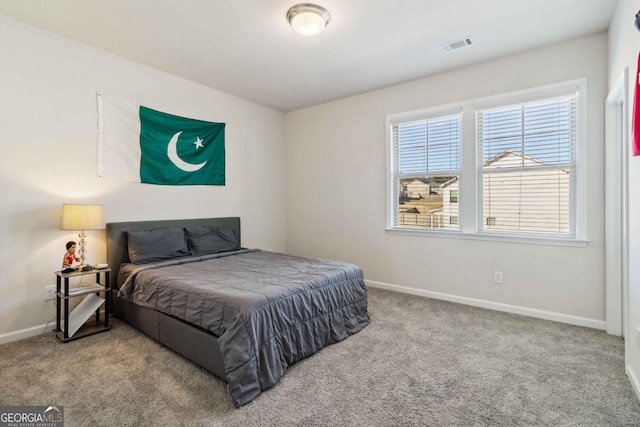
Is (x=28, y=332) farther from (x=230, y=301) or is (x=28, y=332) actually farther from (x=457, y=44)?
(x=457, y=44)

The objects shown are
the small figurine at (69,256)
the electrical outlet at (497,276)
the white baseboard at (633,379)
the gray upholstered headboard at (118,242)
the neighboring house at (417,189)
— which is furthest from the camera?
the neighboring house at (417,189)

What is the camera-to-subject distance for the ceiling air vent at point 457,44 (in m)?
2.92

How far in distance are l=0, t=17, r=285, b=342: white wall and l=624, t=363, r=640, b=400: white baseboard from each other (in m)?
4.18

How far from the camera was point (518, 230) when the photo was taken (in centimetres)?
326

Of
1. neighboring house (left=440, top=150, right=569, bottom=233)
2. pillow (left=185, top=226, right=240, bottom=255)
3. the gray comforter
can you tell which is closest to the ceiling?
neighboring house (left=440, top=150, right=569, bottom=233)

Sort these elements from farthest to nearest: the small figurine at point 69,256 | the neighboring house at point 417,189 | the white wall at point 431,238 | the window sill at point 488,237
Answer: the neighboring house at point 417,189 → the window sill at point 488,237 → the white wall at point 431,238 → the small figurine at point 69,256

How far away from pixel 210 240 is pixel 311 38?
8.02ft

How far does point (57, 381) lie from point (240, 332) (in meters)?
1.27

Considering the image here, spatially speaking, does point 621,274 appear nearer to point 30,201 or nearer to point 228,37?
point 228,37

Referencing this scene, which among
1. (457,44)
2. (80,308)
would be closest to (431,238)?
(457,44)

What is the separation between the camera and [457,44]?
299 cm

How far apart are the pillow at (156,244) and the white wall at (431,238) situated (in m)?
2.01

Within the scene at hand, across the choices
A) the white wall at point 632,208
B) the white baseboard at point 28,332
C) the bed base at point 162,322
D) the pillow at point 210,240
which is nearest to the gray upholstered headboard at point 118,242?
the bed base at point 162,322
